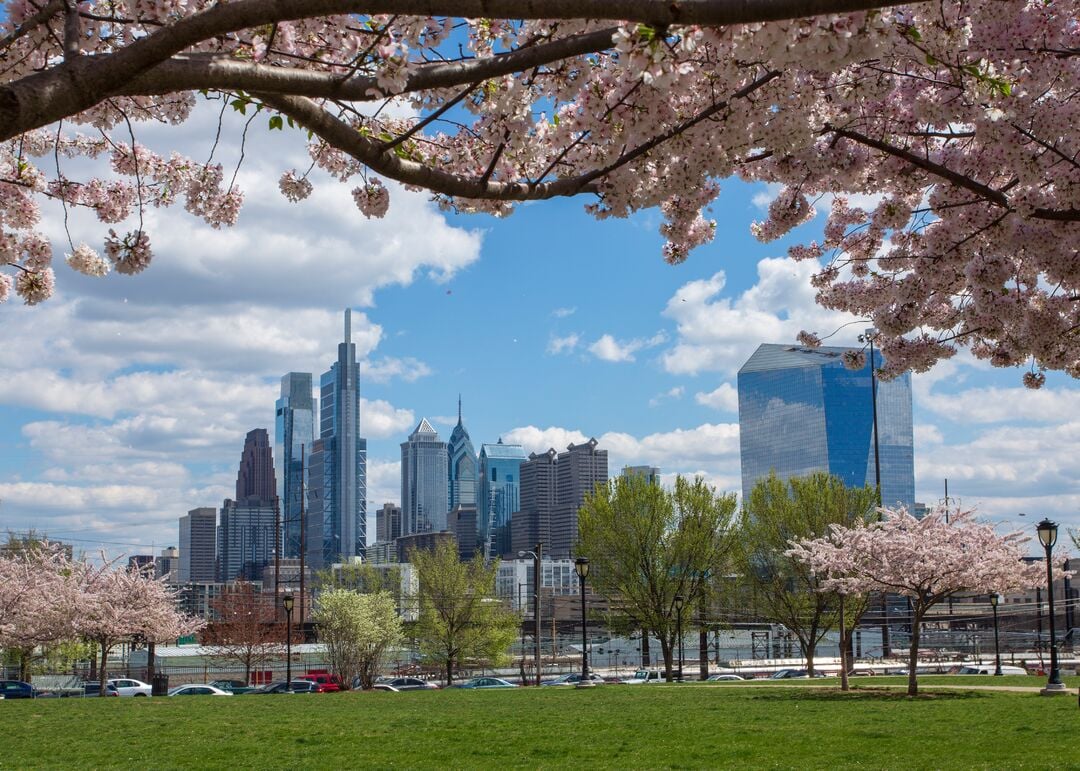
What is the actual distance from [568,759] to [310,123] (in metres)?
9.34

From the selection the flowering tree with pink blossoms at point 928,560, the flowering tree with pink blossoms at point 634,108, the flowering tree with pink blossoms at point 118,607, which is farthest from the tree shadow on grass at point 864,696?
the flowering tree with pink blossoms at point 118,607

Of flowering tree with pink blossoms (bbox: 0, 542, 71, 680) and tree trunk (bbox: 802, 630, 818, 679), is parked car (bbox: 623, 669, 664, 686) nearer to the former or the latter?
tree trunk (bbox: 802, 630, 818, 679)

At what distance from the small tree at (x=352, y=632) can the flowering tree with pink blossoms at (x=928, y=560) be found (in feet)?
98.6

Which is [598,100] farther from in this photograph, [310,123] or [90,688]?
[90,688]

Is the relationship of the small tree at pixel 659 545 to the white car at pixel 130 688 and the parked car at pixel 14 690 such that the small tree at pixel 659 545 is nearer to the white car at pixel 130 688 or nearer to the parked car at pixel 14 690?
the white car at pixel 130 688

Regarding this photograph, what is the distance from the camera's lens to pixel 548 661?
84938mm

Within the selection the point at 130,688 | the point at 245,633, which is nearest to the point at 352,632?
the point at 245,633

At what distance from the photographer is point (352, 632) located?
172 ft

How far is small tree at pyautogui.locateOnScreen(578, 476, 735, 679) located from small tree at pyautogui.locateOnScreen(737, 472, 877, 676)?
1.52 metres

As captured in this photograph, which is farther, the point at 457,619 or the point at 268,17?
the point at 457,619

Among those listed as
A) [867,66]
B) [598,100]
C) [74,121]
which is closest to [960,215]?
[867,66]

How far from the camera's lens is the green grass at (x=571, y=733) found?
1227 centimetres

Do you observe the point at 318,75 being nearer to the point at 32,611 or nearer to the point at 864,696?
the point at 864,696

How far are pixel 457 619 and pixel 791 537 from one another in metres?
20.5
